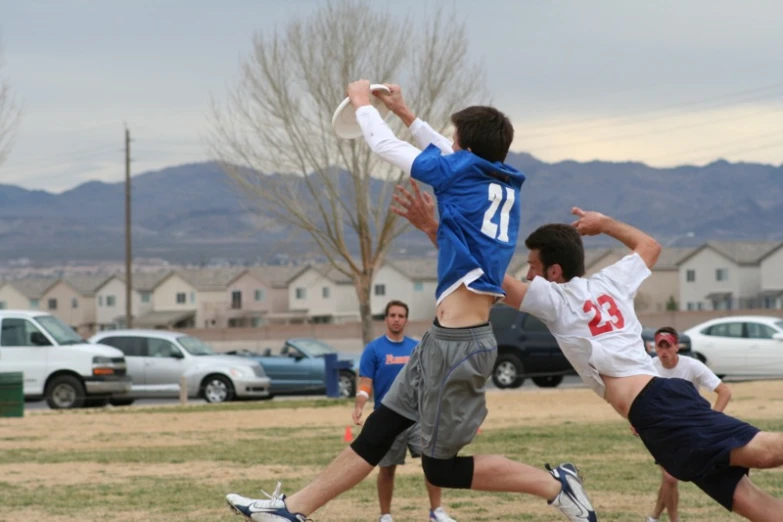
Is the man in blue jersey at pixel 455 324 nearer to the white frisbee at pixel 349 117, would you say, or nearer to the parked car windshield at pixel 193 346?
the white frisbee at pixel 349 117

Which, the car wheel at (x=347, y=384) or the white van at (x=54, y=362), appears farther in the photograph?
the car wheel at (x=347, y=384)

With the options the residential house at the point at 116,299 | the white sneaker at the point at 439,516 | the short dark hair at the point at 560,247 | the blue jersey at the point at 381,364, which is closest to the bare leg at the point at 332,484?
the short dark hair at the point at 560,247

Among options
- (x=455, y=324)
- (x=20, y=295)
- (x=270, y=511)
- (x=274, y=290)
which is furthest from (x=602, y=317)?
(x=20, y=295)

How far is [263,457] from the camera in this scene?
15.8 meters

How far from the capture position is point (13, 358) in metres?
24.3

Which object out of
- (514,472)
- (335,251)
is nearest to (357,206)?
(335,251)

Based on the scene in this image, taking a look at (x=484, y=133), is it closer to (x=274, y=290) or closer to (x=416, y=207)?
(x=416, y=207)

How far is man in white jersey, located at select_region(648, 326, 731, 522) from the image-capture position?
9.03 m

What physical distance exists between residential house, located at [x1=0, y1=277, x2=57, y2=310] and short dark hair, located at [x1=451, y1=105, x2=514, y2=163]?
5217 inches

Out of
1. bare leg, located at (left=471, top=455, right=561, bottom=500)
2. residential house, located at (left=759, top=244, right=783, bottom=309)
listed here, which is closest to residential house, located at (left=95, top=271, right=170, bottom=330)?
residential house, located at (left=759, top=244, right=783, bottom=309)

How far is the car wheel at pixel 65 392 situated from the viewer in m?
24.8

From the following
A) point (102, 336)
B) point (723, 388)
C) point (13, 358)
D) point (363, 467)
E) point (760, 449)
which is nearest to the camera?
point (760, 449)

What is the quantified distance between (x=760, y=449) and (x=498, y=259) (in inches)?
61.0

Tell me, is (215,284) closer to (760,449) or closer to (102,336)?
(102,336)
